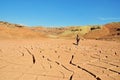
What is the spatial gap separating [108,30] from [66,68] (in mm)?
33636

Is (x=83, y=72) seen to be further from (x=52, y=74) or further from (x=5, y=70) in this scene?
(x=5, y=70)

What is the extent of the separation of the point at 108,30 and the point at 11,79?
116 feet

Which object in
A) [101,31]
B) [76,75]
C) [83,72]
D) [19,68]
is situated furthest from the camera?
[101,31]

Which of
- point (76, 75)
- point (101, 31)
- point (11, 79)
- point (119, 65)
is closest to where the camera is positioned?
point (11, 79)

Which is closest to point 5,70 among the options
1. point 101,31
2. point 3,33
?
point 3,33

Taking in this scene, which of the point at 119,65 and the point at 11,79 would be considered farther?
the point at 119,65

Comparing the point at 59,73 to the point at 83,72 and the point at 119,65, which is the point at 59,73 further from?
the point at 119,65

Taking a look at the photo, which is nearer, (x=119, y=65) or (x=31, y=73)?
(x=31, y=73)

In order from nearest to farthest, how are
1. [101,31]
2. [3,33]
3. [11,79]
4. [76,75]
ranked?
[11,79], [76,75], [3,33], [101,31]

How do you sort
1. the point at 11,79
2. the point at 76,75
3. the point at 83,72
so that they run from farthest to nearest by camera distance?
the point at 83,72 < the point at 76,75 < the point at 11,79

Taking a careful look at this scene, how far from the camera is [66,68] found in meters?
6.49

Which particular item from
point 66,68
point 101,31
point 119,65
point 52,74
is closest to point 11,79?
point 52,74

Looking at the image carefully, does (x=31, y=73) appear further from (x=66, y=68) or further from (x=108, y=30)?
(x=108, y=30)

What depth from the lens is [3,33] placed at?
85.8 feet
